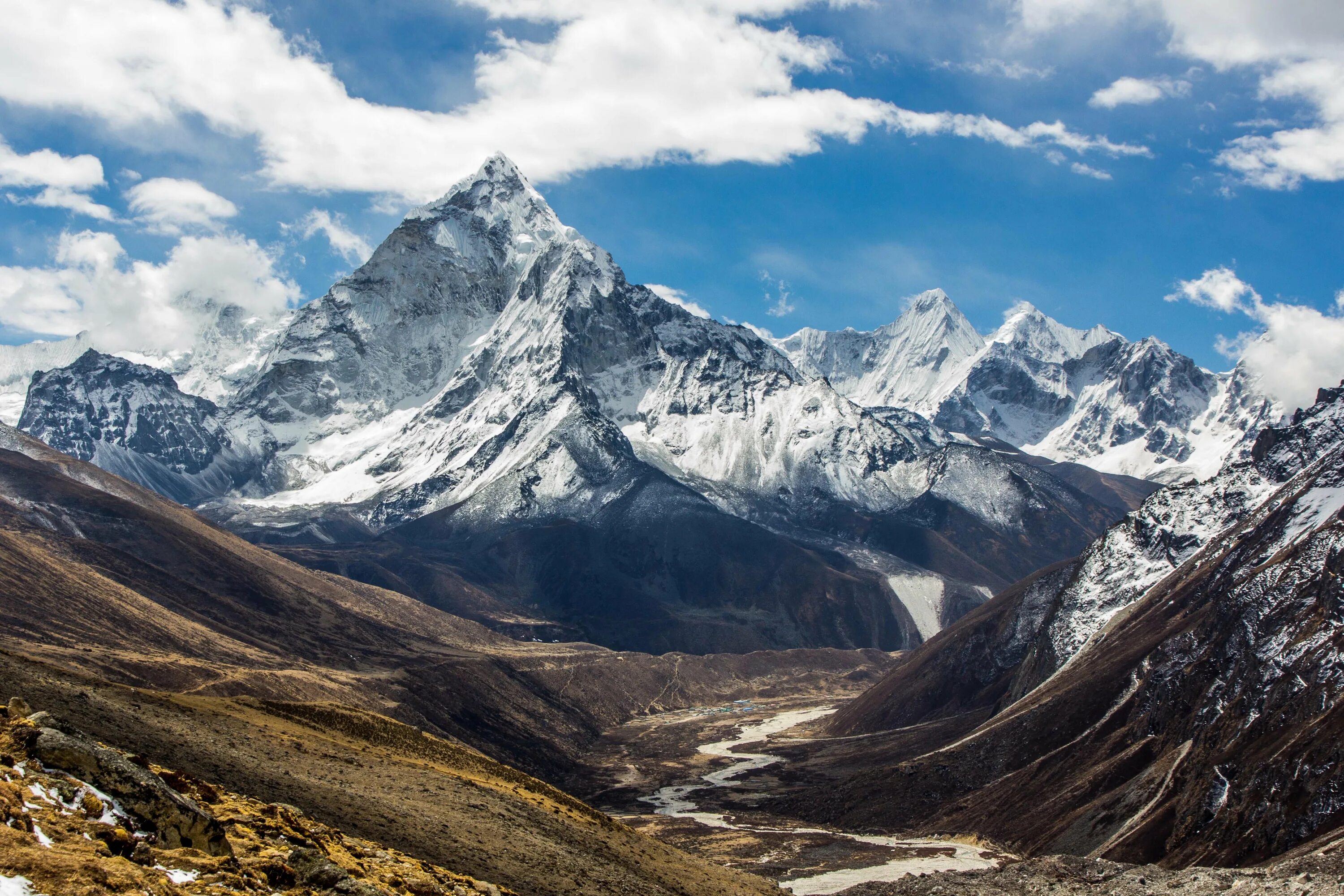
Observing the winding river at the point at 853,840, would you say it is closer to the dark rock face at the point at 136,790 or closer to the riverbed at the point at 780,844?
the riverbed at the point at 780,844

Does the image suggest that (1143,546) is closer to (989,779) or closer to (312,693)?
(989,779)

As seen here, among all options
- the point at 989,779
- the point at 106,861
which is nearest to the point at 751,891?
the point at 106,861

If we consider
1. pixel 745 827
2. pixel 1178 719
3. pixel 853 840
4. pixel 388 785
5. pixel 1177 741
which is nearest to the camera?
pixel 388 785

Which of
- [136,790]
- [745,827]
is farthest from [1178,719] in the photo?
[136,790]

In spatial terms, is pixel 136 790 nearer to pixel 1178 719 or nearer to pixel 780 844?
pixel 780 844

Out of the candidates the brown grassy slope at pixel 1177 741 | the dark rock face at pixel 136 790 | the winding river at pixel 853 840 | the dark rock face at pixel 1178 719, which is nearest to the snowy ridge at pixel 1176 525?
the dark rock face at pixel 1178 719

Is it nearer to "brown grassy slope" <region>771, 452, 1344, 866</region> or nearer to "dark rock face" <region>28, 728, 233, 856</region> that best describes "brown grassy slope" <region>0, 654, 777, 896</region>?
"dark rock face" <region>28, 728, 233, 856</region>
